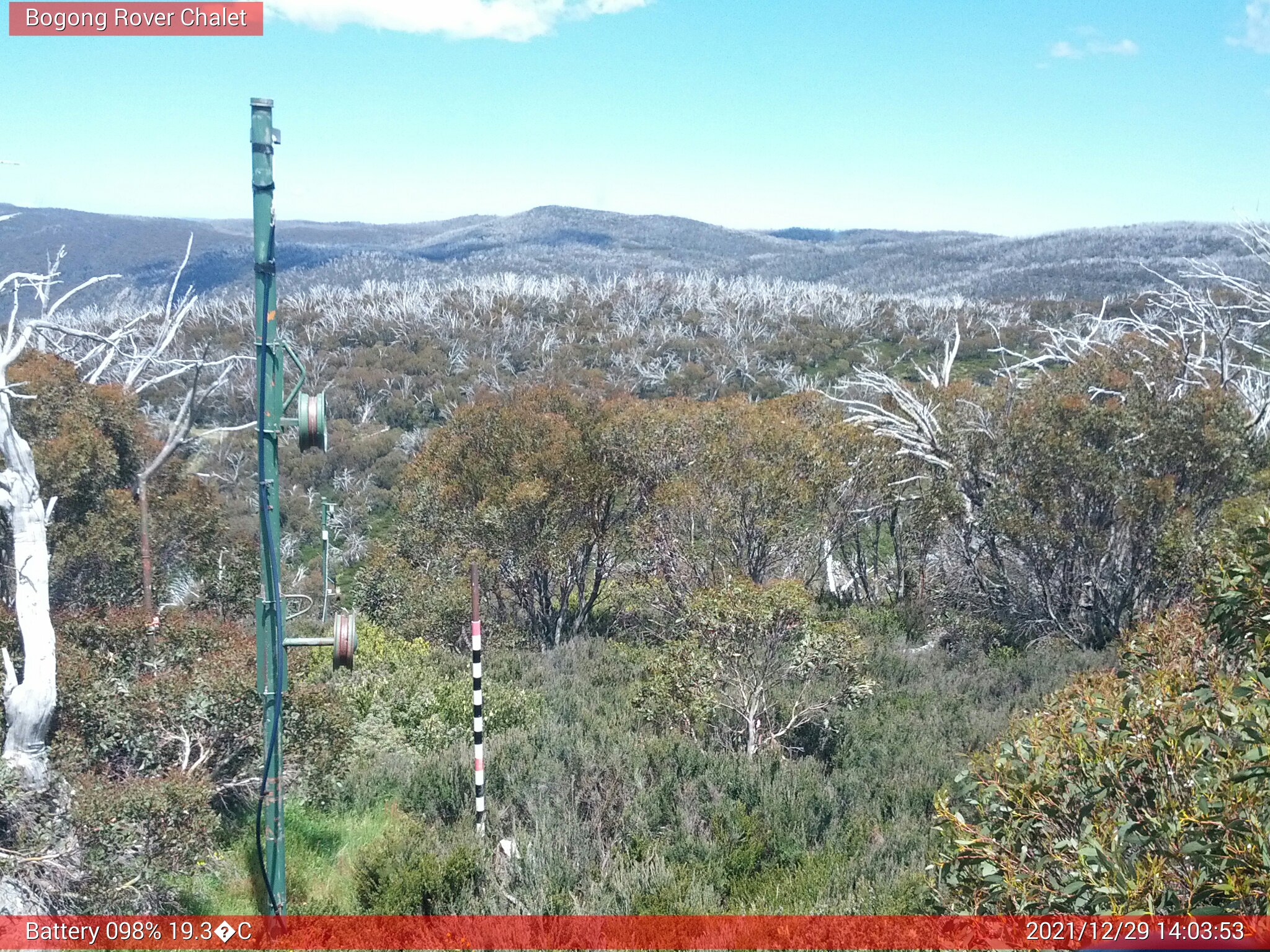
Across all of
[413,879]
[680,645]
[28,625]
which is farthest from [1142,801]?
[28,625]

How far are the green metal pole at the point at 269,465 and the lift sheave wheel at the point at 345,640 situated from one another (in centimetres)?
31

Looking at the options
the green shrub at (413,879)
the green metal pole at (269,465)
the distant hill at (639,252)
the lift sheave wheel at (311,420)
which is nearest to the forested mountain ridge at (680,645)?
the green shrub at (413,879)

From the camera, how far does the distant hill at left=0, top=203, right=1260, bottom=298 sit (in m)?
79.2

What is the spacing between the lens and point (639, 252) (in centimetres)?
12419

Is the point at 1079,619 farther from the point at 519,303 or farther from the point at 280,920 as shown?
the point at 519,303

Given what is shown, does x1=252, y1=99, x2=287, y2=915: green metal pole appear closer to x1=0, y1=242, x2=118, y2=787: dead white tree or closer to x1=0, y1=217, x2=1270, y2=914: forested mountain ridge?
x1=0, y1=217, x2=1270, y2=914: forested mountain ridge

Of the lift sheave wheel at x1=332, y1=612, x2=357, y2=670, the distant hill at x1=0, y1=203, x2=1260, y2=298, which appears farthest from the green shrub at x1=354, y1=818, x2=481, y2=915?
the distant hill at x1=0, y1=203, x2=1260, y2=298
